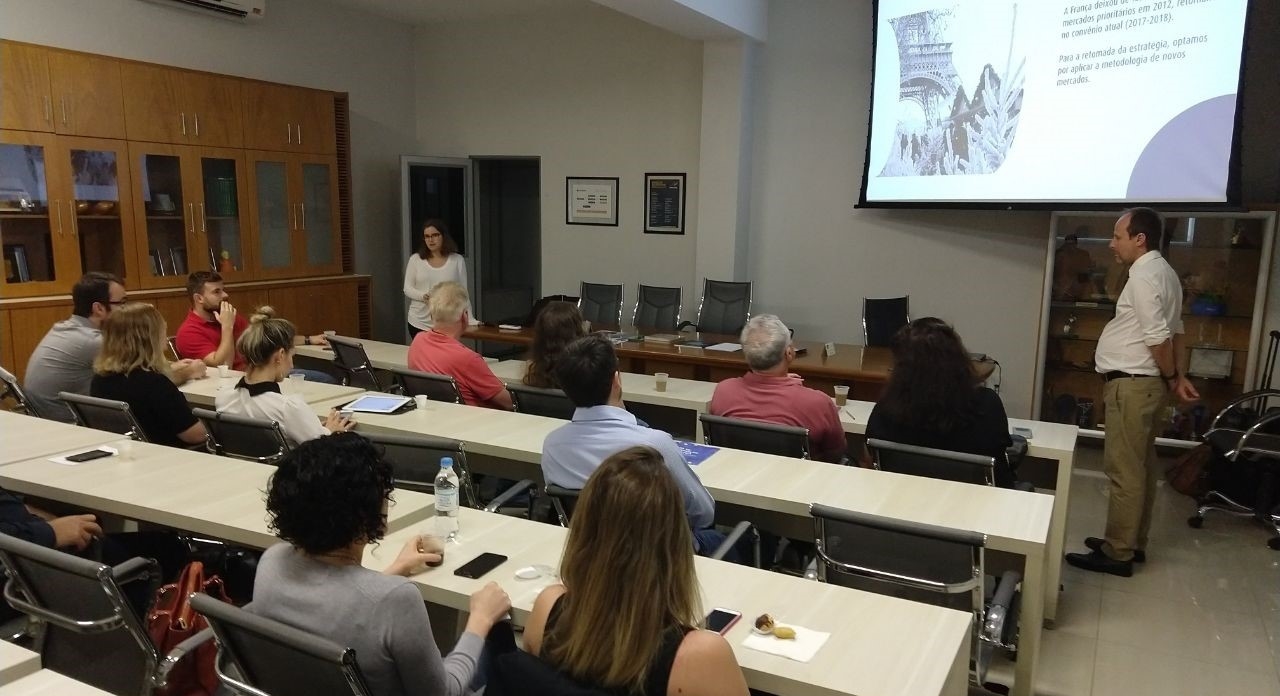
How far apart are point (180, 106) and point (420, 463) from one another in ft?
15.1

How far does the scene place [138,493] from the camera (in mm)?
2508

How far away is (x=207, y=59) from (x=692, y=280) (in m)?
4.25

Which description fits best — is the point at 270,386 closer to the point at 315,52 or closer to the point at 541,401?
the point at 541,401

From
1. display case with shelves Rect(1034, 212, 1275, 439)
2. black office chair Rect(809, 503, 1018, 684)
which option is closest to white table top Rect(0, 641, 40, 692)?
black office chair Rect(809, 503, 1018, 684)

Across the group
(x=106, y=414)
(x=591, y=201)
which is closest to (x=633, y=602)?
(x=106, y=414)

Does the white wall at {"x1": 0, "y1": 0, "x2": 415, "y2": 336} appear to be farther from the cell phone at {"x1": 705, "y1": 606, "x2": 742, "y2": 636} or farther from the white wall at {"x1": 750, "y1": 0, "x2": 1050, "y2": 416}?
the cell phone at {"x1": 705, "y1": 606, "x2": 742, "y2": 636}

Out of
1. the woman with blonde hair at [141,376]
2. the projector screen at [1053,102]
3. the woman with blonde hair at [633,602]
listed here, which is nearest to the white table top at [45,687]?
the woman with blonde hair at [633,602]

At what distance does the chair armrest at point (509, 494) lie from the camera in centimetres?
285

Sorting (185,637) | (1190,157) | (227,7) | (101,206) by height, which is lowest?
(185,637)

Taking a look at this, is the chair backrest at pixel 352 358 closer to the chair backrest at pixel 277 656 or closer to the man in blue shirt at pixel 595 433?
the man in blue shirt at pixel 595 433

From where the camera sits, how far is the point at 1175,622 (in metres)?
A: 3.34

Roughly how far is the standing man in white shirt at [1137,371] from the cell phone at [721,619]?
2.67 m

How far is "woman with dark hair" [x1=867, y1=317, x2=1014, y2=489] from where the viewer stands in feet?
9.43

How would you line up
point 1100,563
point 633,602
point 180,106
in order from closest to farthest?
1. point 633,602
2. point 1100,563
3. point 180,106
